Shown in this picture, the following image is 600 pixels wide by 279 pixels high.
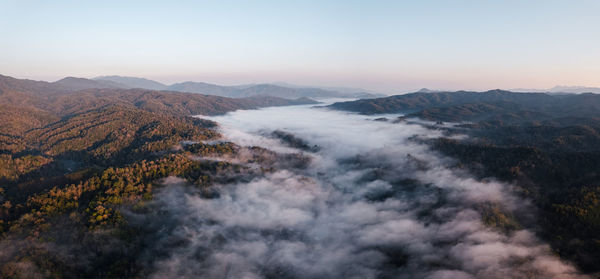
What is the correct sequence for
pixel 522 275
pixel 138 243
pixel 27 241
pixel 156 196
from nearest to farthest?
1. pixel 27 241
2. pixel 522 275
3. pixel 138 243
4. pixel 156 196

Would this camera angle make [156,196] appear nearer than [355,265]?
No

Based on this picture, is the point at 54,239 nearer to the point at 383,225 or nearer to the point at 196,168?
the point at 196,168

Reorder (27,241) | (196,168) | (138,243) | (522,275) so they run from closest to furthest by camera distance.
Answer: (27,241) < (522,275) < (138,243) < (196,168)

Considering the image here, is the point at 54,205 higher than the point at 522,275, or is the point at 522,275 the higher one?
the point at 54,205

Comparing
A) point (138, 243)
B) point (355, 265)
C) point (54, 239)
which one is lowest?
point (355, 265)

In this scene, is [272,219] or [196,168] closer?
[272,219]

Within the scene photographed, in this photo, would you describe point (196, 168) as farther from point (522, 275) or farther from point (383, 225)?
point (522, 275)

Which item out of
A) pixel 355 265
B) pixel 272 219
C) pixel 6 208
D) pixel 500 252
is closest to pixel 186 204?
pixel 272 219

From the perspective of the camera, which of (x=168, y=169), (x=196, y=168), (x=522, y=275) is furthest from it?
(x=196, y=168)

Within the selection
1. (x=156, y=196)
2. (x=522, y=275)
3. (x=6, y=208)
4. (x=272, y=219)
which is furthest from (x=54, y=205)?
(x=522, y=275)
